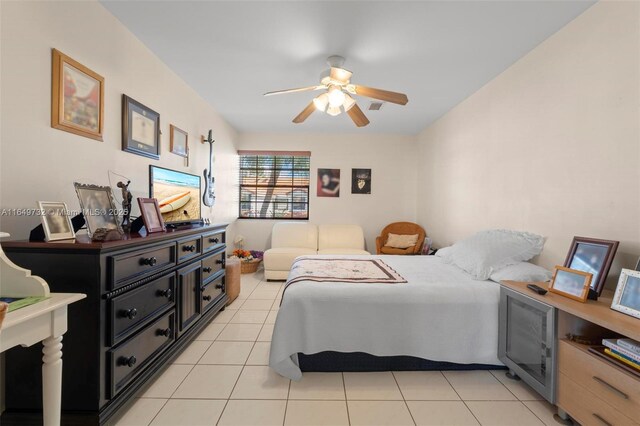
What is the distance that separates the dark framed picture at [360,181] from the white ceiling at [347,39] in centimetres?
204

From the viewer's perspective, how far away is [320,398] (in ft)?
5.70

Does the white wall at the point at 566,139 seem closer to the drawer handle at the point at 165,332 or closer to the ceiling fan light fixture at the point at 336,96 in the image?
the ceiling fan light fixture at the point at 336,96

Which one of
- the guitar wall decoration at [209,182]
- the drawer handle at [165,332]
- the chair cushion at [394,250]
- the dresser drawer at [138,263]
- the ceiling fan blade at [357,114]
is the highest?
the ceiling fan blade at [357,114]

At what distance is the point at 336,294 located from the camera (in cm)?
195

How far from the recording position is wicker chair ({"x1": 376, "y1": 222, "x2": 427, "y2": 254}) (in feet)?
14.6

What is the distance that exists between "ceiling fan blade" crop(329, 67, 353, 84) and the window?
300 centimetres

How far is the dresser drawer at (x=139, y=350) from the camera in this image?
1.47 meters

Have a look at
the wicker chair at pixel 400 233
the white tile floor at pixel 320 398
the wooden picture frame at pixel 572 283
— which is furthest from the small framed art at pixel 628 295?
the wicker chair at pixel 400 233

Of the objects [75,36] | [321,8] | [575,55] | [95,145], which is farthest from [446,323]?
[75,36]

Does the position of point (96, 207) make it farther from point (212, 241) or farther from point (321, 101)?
point (321, 101)

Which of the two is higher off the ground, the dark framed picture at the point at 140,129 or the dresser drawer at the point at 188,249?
the dark framed picture at the point at 140,129

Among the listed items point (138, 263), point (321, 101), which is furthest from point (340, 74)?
point (138, 263)

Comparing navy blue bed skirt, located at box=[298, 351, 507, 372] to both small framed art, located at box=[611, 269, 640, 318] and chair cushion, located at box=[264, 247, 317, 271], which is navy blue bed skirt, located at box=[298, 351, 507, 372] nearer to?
small framed art, located at box=[611, 269, 640, 318]

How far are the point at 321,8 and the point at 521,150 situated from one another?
80.2 inches
